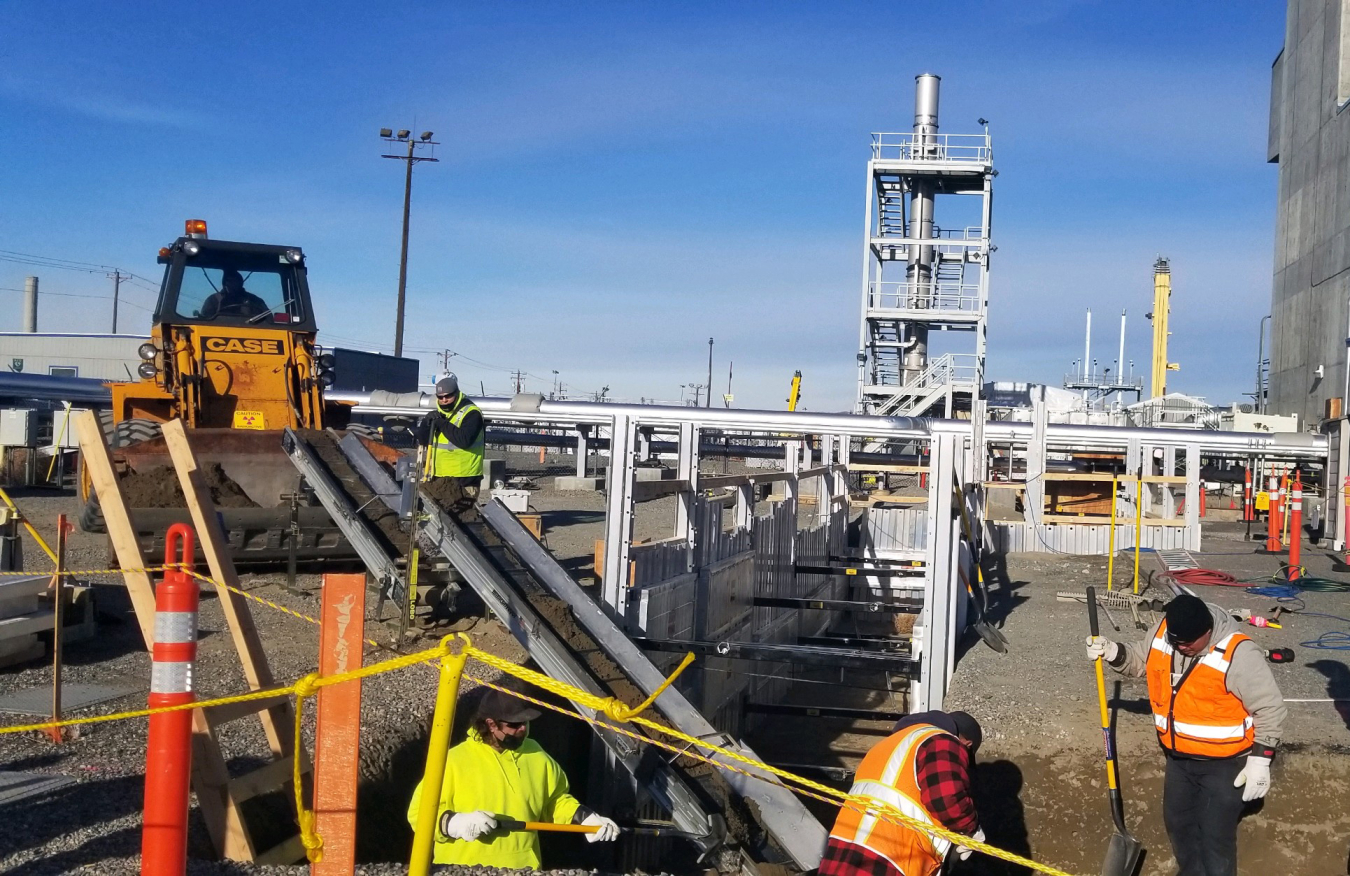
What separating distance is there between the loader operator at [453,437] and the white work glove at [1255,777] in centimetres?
624

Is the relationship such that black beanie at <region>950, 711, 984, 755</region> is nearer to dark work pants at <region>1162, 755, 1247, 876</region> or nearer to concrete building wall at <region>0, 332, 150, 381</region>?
dark work pants at <region>1162, 755, 1247, 876</region>

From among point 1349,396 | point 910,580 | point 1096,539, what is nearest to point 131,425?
point 910,580

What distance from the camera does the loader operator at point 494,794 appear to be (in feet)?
15.8

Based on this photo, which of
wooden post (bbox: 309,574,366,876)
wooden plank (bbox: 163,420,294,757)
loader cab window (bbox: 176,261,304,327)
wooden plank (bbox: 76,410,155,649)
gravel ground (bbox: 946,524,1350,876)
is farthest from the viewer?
loader cab window (bbox: 176,261,304,327)

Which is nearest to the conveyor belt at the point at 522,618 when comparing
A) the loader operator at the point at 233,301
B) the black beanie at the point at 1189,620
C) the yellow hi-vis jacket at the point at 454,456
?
the yellow hi-vis jacket at the point at 454,456

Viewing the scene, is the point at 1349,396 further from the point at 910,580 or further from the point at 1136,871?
the point at 1136,871

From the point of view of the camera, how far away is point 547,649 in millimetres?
6898

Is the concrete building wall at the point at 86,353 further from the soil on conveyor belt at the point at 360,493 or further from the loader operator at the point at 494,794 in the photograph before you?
the loader operator at the point at 494,794

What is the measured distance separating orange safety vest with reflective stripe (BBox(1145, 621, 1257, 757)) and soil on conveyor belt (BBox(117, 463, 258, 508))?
8.91 metres

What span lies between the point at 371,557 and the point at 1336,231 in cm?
3056

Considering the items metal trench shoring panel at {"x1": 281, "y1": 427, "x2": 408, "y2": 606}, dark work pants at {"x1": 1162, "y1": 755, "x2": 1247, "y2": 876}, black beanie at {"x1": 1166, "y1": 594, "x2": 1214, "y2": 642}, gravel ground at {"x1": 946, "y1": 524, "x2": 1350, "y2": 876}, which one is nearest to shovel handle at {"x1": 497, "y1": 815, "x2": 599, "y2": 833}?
black beanie at {"x1": 1166, "y1": 594, "x2": 1214, "y2": 642}

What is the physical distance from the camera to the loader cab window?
13.5 meters

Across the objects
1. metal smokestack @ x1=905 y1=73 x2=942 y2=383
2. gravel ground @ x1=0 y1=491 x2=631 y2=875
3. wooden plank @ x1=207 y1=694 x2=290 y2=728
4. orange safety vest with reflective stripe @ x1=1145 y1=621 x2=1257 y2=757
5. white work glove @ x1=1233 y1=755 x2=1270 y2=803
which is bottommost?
gravel ground @ x1=0 y1=491 x2=631 y2=875

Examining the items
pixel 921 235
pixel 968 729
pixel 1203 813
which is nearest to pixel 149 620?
pixel 968 729
